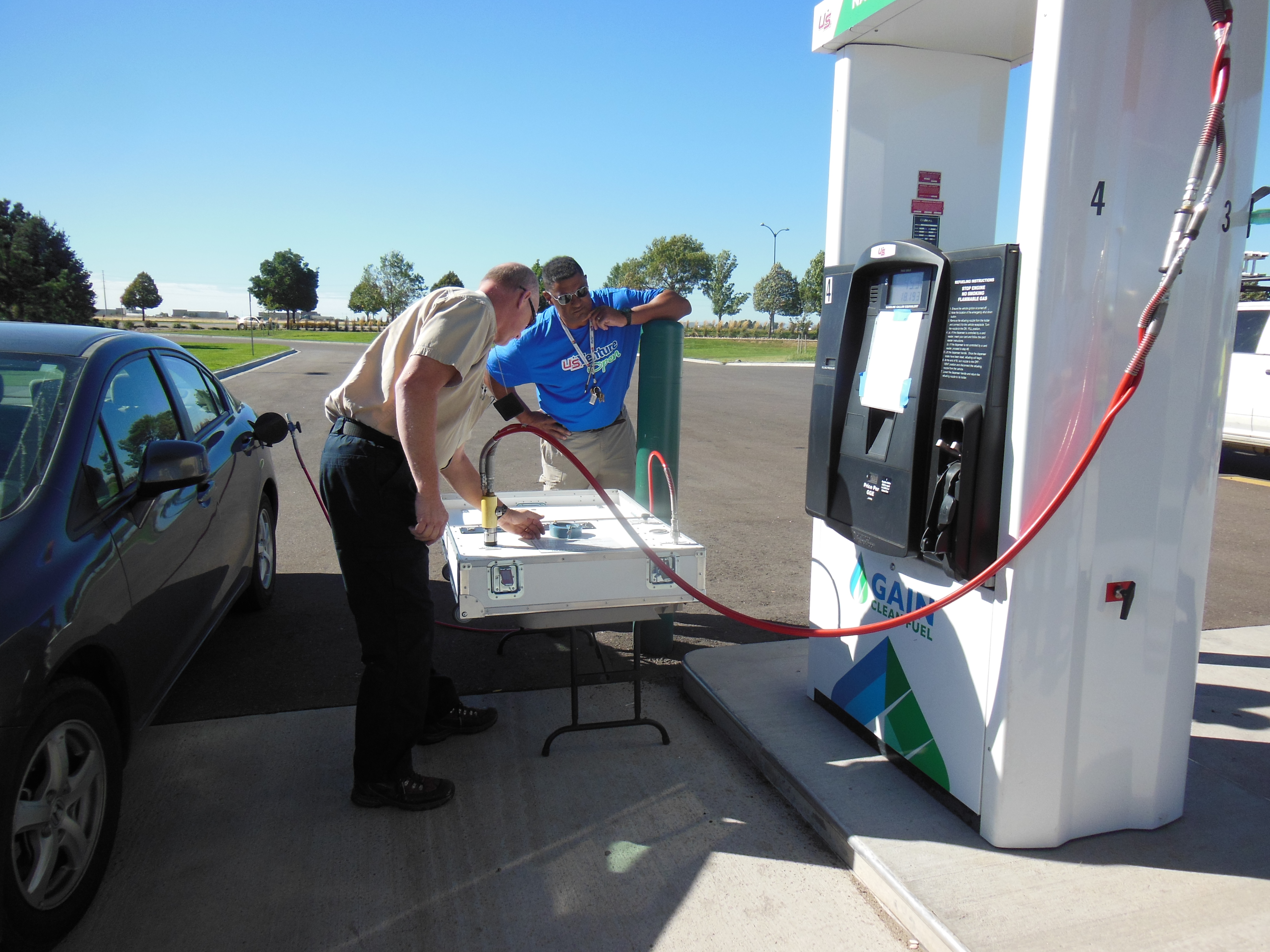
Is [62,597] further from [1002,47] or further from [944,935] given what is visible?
[1002,47]

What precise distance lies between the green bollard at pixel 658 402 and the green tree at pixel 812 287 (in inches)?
1999

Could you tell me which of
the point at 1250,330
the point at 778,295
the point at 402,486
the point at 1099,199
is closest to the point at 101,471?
the point at 402,486

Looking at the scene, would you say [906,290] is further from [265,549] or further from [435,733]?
[265,549]

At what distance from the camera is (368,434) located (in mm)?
2744

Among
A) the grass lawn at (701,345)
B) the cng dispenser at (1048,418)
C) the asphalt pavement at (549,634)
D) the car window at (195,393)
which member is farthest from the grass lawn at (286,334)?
the cng dispenser at (1048,418)

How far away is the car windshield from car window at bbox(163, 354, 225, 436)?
2.99ft

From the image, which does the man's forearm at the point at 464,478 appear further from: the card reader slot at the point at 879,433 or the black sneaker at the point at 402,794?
the card reader slot at the point at 879,433

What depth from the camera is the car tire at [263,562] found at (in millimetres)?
4637

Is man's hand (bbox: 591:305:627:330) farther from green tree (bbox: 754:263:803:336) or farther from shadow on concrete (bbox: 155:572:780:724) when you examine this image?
green tree (bbox: 754:263:803:336)

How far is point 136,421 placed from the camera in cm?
323

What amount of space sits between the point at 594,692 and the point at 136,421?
222cm

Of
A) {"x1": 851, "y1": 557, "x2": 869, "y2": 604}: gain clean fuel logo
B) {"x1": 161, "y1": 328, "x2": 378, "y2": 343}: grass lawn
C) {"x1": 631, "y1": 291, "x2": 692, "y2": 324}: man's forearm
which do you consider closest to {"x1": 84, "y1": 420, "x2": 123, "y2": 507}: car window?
{"x1": 631, "y1": 291, "x2": 692, "y2": 324}: man's forearm

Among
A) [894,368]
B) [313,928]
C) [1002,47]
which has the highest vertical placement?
[1002,47]

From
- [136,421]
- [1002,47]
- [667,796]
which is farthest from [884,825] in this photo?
[136,421]
